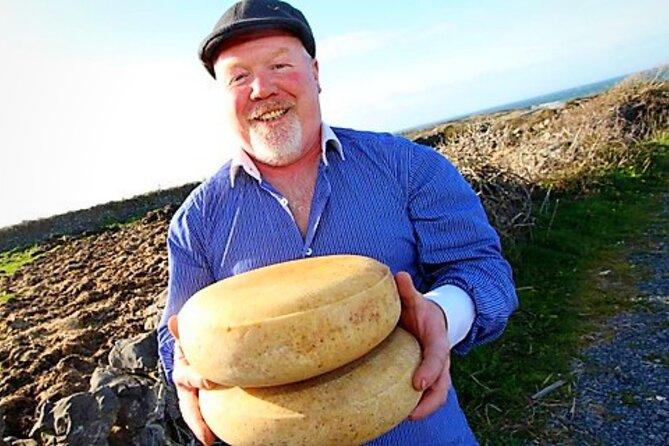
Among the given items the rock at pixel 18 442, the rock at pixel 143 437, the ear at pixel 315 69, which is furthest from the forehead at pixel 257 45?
the rock at pixel 18 442

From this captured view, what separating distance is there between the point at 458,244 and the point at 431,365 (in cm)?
67

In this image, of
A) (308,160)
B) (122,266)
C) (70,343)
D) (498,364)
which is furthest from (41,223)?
(308,160)

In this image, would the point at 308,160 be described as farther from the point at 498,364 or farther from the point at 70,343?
the point at 70,343

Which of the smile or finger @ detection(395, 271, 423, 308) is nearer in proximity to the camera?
finger @ detection(395, 271, 423, 308)

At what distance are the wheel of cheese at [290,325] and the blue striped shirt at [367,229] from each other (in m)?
0.63

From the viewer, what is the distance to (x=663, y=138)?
51.6ft

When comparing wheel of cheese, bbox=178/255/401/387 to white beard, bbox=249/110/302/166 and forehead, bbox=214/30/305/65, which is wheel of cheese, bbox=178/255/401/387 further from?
forehead, bbox=214/30/305/65

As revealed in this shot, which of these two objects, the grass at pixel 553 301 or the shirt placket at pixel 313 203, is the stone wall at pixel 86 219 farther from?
the shirt placket at pixel 313 203

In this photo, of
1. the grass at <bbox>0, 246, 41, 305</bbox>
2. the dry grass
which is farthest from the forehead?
the grass at <bbox>0, 246, 41, 305</bbox>

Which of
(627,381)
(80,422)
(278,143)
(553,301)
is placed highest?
(278,143)

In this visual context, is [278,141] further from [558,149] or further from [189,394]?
[558,149]

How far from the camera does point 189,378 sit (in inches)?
71.7

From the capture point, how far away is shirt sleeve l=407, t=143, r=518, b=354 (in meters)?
2.20

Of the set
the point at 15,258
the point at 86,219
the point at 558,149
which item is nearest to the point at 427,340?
the point at 558,149
